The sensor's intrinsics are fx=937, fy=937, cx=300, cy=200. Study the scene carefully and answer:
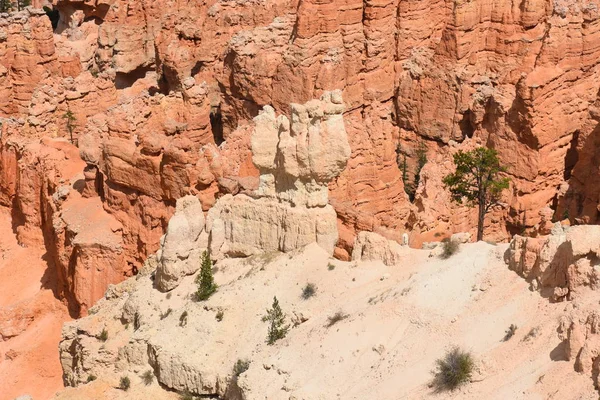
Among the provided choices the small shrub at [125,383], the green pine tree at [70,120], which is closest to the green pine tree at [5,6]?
the green pine tree at [70,120]

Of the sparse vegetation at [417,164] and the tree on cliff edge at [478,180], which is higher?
the tree on cliff edge at [478,180]

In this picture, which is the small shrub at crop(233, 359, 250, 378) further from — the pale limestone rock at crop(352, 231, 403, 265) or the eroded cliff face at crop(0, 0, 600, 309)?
the eroded cliff face at crop(0, 0, 600, 309)

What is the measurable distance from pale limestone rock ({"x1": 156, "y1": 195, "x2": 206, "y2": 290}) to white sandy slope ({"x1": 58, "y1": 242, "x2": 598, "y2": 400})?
56 cm

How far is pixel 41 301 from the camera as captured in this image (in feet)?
98.5

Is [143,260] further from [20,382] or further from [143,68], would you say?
[143,68]

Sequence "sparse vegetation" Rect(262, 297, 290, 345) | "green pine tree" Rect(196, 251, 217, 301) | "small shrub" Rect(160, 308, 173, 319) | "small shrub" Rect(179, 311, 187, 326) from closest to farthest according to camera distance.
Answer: "sparse vegetation" Rect(262, 297, 290, 345) → "small shrub" Rect(179, 311, 187, 326) → "green pine tree" Rect(196, 251, 217, 301) → "small shrub" Rect(160, 308, 173, 319)

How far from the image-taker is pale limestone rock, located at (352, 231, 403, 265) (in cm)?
1964

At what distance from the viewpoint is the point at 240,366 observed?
60.0 ft

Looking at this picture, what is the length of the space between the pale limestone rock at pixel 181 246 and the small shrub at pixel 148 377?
261 centimetres

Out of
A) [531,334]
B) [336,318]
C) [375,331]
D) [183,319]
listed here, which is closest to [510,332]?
[531,334]

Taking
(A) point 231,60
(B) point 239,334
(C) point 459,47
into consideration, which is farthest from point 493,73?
(B) point 239,334

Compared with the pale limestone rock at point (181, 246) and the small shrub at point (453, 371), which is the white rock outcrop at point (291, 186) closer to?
the pale limestone rock at point (181, 246)

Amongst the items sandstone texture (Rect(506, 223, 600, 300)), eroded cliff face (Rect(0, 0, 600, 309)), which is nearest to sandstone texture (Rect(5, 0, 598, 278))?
eroded cliff face (Rect(0, 0, 600, 309))

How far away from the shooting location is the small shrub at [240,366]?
18172mm
